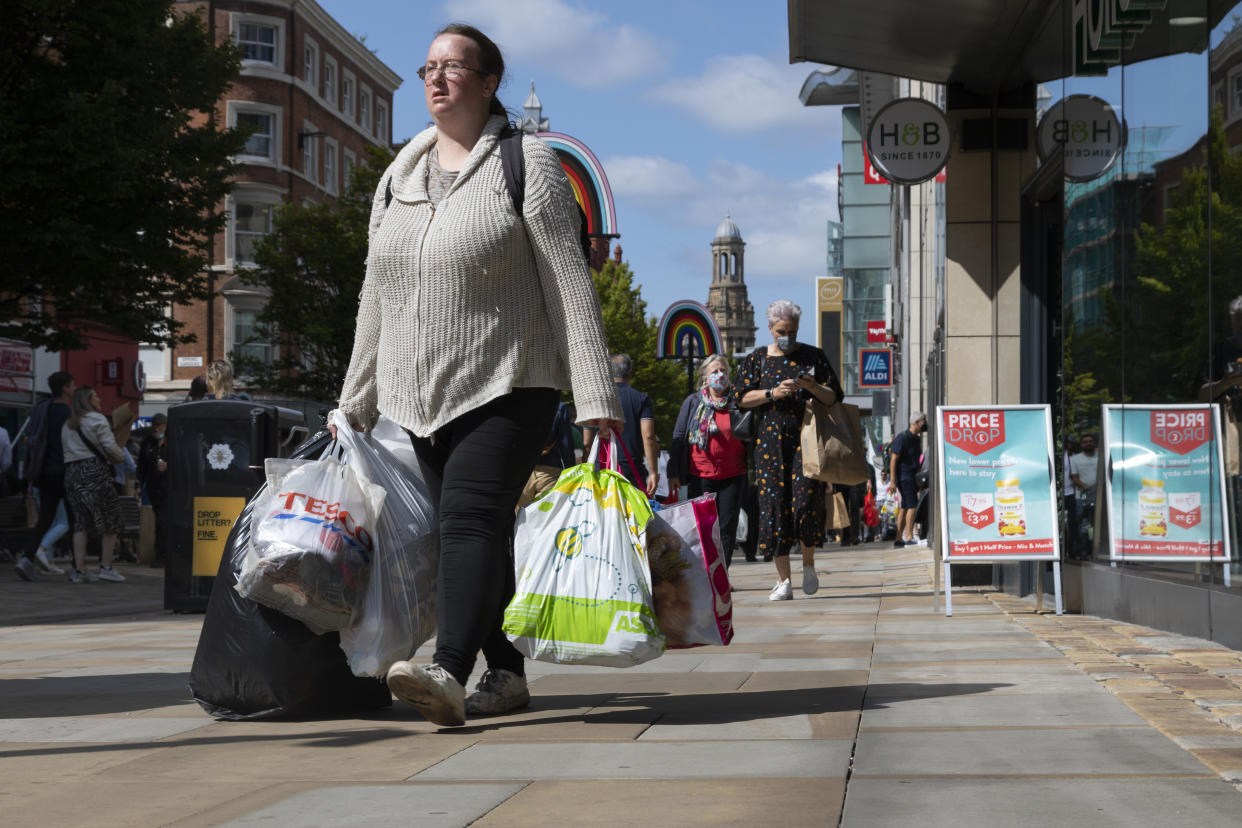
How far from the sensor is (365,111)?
220ft

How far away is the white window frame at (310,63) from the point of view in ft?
196

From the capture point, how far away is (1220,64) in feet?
21.9

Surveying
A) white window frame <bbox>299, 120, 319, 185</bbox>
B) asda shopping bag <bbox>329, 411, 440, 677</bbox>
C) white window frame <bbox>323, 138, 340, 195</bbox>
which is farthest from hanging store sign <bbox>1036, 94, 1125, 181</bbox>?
white window frame <bbox>323, 138, 340, 195</bbox>

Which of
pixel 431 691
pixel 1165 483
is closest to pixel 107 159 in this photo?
pixel 1165 483

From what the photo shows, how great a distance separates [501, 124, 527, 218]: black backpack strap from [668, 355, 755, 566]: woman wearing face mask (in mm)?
8181

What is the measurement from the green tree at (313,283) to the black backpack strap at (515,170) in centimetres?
4140

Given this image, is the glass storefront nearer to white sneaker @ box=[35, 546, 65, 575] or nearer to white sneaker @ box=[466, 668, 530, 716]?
white sneaker @ box=[466, 668, 530, 716]

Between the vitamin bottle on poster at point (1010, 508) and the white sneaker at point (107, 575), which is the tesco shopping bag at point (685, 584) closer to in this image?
the vitamin bottle on poster at point (1010, 508)

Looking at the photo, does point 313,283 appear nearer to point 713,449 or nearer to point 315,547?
point 713,449

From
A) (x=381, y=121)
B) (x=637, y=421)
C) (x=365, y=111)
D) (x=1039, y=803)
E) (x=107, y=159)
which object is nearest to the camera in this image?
(x=1039, y=803)

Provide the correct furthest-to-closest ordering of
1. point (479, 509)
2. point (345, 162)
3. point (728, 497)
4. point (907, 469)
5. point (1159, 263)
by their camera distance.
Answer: point (345, 162), point (907, 469), point (728, 497), point (1159, 263), point (479, 509)

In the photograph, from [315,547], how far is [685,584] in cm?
111

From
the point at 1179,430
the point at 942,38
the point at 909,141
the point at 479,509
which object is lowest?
the point at 479,509

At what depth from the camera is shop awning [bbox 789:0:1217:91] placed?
998 cm
